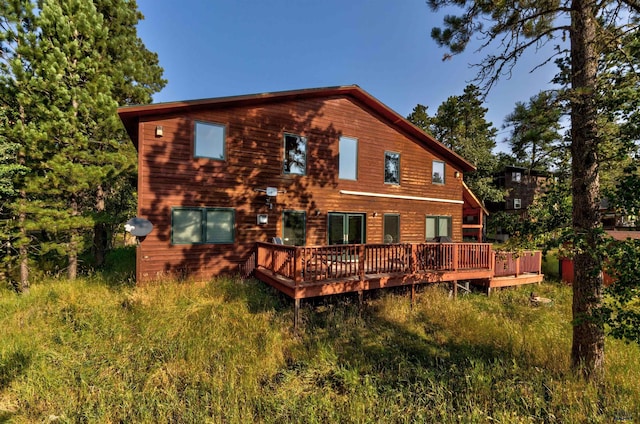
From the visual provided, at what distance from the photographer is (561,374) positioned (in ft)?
13.8

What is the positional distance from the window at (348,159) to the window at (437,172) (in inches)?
170

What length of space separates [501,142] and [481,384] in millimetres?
3759

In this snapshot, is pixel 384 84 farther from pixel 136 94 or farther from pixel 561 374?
pixel 561 374

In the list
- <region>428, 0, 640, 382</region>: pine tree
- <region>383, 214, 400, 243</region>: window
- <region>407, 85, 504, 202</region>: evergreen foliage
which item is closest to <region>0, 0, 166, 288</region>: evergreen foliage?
<region>383, 214, 400, 243</region>: window

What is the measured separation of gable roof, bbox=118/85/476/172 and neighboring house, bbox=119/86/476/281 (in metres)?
0.04

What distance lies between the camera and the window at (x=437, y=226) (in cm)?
1269

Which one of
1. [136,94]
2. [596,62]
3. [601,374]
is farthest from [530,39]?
[136,94]

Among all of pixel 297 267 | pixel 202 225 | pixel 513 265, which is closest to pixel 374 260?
pixel 297 267

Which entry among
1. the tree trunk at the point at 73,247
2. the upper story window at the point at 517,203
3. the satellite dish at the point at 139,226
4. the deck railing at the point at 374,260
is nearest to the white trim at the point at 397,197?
the deck railing at the point at 374,260

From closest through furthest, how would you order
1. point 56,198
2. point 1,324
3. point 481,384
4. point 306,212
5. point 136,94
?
point 481,384 < point 1,324 < point 56,198 < point 306,212 < point 136,94

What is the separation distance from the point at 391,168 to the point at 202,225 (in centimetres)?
790

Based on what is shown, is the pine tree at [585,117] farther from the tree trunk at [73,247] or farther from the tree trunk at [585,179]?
the tree trunk at [73,247]

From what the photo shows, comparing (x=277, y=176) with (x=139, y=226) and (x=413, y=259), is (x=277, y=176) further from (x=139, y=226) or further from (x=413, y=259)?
(x=413, y=259)

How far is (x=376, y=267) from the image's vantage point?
7422 millimetres
